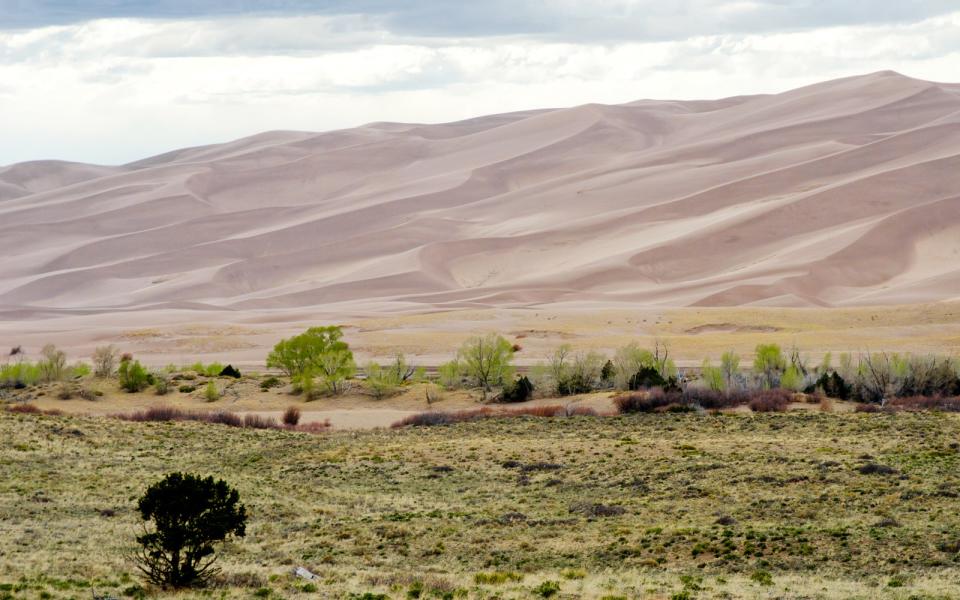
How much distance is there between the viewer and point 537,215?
11619cm

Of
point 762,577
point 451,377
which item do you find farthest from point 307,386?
point 762,577

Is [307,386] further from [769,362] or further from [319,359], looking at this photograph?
[769,362]

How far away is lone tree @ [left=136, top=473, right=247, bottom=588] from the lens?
12.2m

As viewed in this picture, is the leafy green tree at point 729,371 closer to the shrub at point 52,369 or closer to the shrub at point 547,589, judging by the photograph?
the shrub at point 52,369

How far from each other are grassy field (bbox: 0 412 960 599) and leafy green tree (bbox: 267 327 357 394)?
908 cm

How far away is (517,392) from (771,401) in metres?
7.46

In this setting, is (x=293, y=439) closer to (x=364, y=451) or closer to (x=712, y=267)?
(x=364, y=451)

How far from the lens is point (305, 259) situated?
Answer: 108m

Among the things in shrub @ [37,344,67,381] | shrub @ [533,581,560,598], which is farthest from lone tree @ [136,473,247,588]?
shrub @ [37,344,67,381]

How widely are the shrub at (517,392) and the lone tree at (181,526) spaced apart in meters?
21.5

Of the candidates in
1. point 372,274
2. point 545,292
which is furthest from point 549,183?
point 545,292

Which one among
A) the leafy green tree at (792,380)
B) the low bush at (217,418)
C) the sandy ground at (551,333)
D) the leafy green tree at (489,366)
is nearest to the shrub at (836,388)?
the leafy green tree at (792,380)

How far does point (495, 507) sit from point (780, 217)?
3158 inches

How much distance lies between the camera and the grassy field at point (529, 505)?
1240cm
